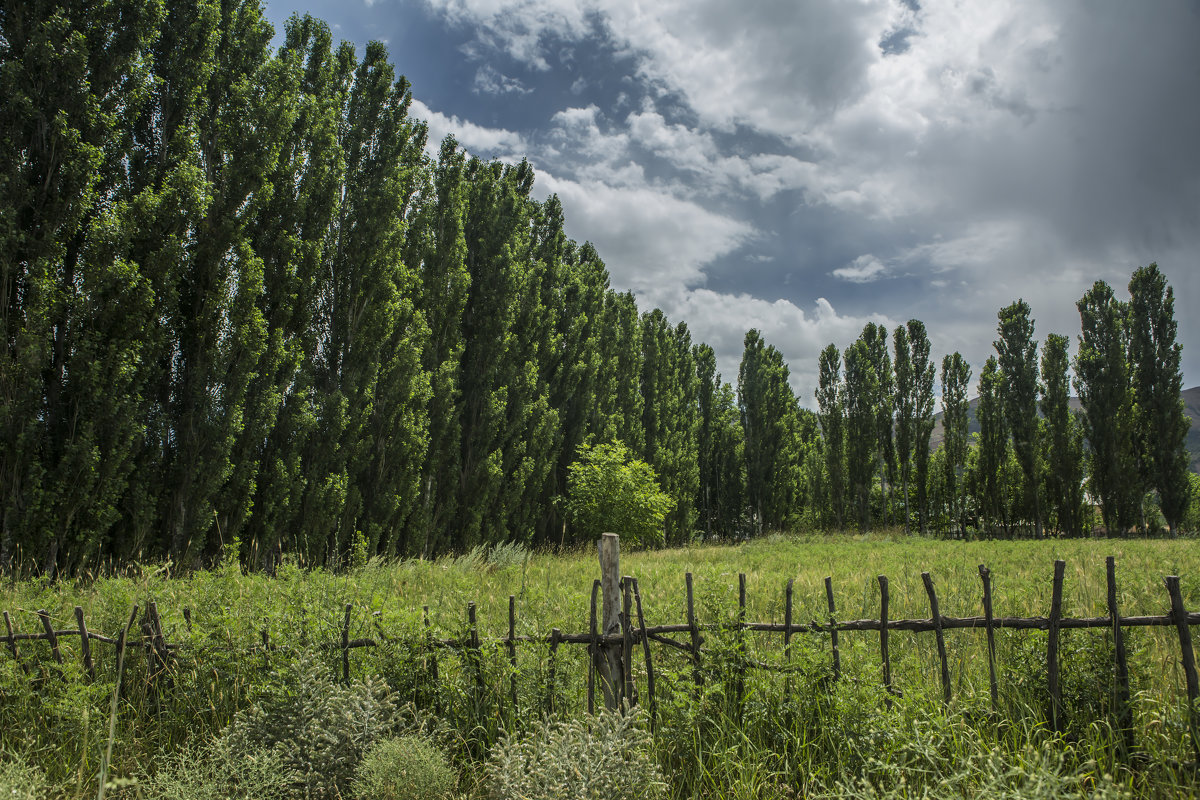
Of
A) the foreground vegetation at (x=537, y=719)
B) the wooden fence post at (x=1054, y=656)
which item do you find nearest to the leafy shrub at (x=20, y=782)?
the foreground vegetation at (x=537, y=719)

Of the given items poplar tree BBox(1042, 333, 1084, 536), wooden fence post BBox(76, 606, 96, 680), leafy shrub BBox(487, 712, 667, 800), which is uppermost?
poplar tree BBox(1042, 333, 1084, 536)

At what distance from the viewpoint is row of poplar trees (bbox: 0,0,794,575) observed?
22.2 feet

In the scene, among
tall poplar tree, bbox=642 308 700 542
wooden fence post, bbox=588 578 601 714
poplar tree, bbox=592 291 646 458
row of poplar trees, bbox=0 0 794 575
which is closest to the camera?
wooden fence post, bbox=588 578 601 714

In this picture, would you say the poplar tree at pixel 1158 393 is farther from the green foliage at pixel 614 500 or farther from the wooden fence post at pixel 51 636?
the wooden fence post at pixel 51 636

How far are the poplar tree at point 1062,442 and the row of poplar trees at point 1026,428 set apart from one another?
2.3 inches

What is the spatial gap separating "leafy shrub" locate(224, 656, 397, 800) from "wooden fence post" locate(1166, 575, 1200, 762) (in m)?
3.54

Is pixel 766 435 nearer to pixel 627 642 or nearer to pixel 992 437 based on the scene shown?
pixel 992 437

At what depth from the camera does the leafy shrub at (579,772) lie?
7.55 feet

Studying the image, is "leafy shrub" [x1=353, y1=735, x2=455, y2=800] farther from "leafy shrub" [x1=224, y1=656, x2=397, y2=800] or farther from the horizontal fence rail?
the horizontal fence rail

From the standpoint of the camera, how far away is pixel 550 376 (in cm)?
1797

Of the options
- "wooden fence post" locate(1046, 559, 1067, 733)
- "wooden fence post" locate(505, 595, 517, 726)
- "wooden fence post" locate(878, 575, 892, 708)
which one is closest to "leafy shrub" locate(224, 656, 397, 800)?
"wooden fence post" locate(505, 595, 517, 726)

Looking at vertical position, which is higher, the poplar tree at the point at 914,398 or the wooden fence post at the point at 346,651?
the poplar tree at the point at 914,398

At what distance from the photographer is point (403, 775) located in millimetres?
2518

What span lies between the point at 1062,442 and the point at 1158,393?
13.7 feet
